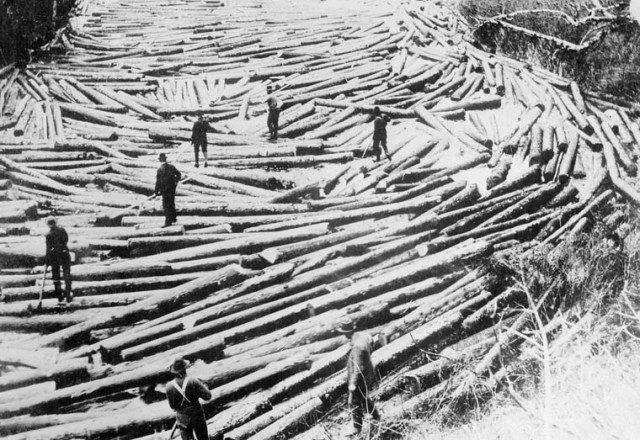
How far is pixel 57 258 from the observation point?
7617mm

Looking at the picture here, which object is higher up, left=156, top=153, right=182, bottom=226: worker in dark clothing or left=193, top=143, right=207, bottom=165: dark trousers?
left=193, top=143, right=207, bottom=165: dark trousers

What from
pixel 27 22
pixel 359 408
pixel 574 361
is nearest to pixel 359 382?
pixel 359 408

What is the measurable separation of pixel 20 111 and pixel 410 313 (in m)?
12.4

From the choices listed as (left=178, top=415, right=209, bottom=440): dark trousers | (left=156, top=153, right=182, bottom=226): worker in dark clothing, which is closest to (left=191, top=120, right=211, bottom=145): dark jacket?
(left=156, top=153, right=182, bottom=226): worker in dark clothing

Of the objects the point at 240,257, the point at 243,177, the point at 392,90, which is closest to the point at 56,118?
the point at 243,177

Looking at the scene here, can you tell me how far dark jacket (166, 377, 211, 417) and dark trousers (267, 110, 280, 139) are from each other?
28.7 ft

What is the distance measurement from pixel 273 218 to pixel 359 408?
178 inches

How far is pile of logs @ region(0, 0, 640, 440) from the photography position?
6352 mm

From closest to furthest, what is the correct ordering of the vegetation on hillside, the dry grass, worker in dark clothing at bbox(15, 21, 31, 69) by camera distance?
the dry grass, the vegetation on hillside, worker in dark clothing at bbox(15, 21, 31, 69)

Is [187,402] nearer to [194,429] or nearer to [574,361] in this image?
[194,429]

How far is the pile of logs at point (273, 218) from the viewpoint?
6352 millimetres

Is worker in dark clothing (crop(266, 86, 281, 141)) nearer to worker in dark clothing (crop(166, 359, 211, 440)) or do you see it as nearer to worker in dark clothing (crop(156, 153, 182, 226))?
worker in dark clothing (crop(156, 153, 182, 226))

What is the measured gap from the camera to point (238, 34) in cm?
2041

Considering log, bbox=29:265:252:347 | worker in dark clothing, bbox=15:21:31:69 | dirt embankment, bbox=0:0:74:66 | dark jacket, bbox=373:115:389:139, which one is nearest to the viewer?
log, bbox=29:265:252:347
